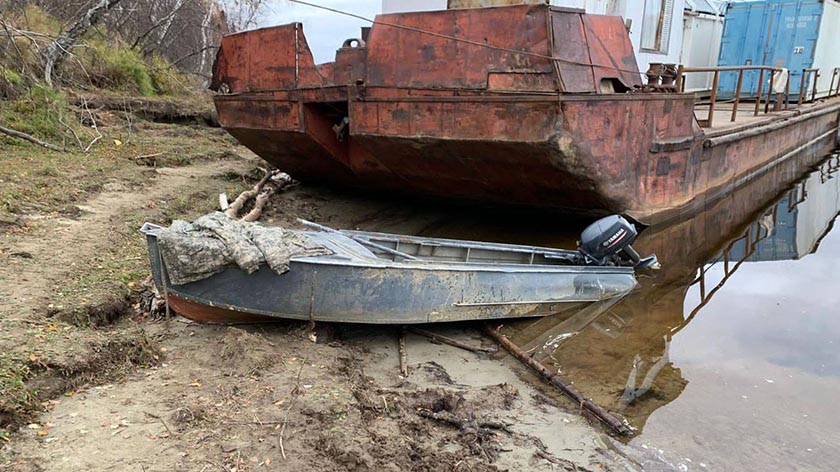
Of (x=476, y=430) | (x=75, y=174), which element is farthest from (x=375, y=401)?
(x=75, y=174)

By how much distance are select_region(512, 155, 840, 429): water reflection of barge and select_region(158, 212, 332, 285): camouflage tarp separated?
2013 mm

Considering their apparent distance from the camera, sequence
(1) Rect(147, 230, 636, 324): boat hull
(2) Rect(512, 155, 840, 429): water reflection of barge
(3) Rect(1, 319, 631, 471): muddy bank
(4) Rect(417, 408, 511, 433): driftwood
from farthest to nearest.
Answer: (2) Rect(512, 155, 840, 429): water reflection of barge, (1) Rect(147, 230, 636, 324): boat hull, (4) Rect(417, 408, 511, 433): driftwood, (3) Rect(1, 319, 631, 471): muddy bank

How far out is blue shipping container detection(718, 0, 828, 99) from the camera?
574 inches

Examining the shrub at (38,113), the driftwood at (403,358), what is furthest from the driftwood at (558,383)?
the shrub at (38,113)

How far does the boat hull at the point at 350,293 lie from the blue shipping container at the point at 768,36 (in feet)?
44.2

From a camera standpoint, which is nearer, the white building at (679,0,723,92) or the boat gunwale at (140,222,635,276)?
the boat gunwale at (140,222,635,276)

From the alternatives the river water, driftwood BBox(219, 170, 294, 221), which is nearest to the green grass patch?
the river water

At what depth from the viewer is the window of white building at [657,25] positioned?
852 cm

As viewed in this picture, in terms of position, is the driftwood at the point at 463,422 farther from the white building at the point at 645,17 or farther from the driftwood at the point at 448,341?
the white building at the point at 645,17

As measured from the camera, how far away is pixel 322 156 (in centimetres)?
705

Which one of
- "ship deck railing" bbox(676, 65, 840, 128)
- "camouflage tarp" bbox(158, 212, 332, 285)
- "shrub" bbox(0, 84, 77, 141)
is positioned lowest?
"camouflage tarp" bbox(158, 212, 332, 285)

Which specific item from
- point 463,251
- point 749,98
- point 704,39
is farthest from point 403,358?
point 749,98

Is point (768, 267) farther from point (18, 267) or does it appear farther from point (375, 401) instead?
point (18, 267)

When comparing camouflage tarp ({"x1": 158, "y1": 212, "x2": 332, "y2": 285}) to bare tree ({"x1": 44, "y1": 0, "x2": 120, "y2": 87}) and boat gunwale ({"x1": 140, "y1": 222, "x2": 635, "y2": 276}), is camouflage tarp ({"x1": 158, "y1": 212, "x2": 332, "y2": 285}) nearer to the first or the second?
boat gunwale ({"x1": 140, "y1": 222, "x2": 635, "y2": 276})
